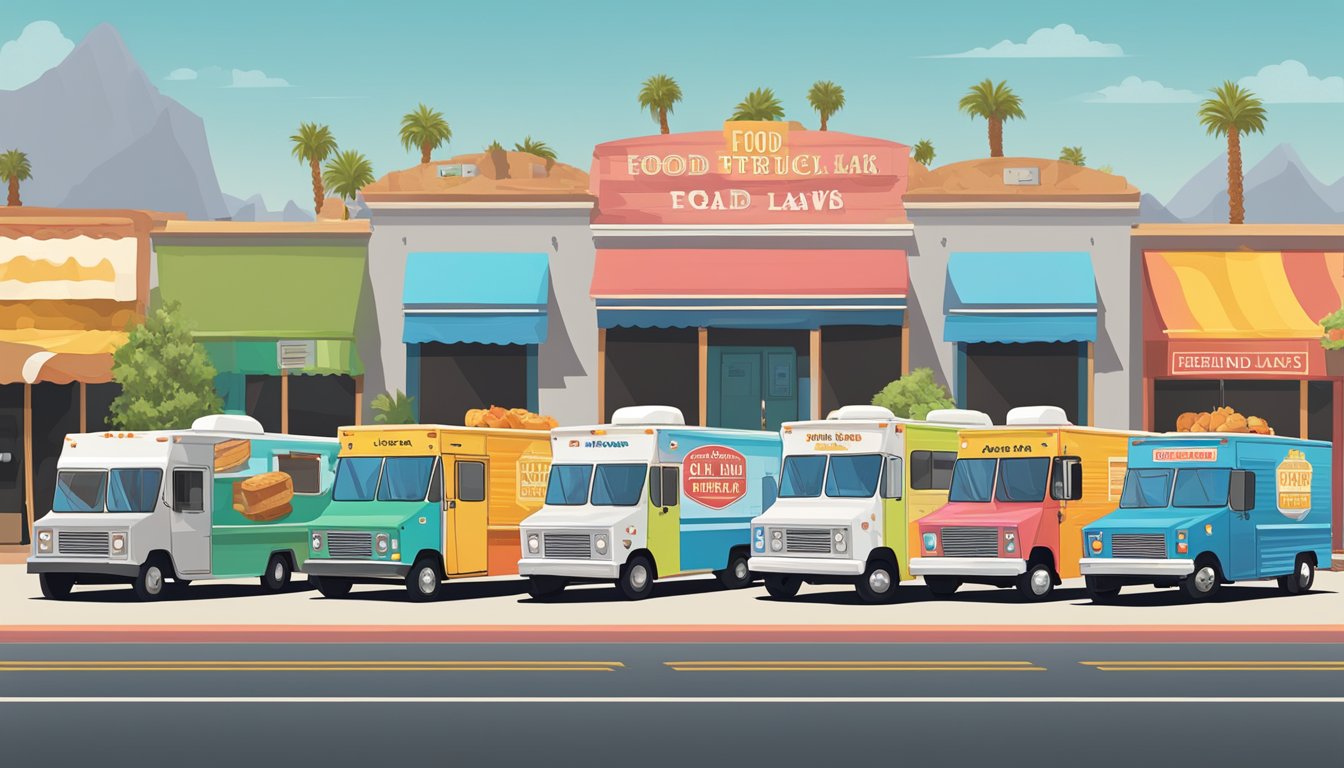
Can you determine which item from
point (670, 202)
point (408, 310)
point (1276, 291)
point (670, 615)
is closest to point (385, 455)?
point (670, 615)

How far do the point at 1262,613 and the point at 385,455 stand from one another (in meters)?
13.5

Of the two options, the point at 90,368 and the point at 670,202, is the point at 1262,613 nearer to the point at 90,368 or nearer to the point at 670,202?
the point at 670,202

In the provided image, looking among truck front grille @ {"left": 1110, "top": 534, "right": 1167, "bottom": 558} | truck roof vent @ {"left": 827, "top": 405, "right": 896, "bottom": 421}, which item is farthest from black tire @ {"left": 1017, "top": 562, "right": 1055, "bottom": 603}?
truck roof vent @ {"left": 827, "top": 405, "right": 896, "bottom": 421}

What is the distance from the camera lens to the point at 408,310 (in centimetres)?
3978

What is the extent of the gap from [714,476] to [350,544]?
6115 millimetres

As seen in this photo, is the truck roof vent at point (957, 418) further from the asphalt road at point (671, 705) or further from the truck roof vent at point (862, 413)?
the asphalt road at point (671, 705)

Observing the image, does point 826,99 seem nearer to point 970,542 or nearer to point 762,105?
point 762,105

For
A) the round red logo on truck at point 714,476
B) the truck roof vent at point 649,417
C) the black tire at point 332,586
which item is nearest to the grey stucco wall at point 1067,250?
the round red logo on truck at point 714,476

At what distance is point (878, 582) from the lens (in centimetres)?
2598

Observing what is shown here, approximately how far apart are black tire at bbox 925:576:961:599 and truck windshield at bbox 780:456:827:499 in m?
2.64

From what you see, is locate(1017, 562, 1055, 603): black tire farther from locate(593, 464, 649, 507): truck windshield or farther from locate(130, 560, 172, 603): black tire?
locate(130, 560, 172, 603): black tire

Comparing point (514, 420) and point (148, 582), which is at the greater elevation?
point (514, 420)

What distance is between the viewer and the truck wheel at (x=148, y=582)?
26609 mm

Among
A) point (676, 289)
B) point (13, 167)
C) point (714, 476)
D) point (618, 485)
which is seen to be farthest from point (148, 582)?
point (13, 167)
